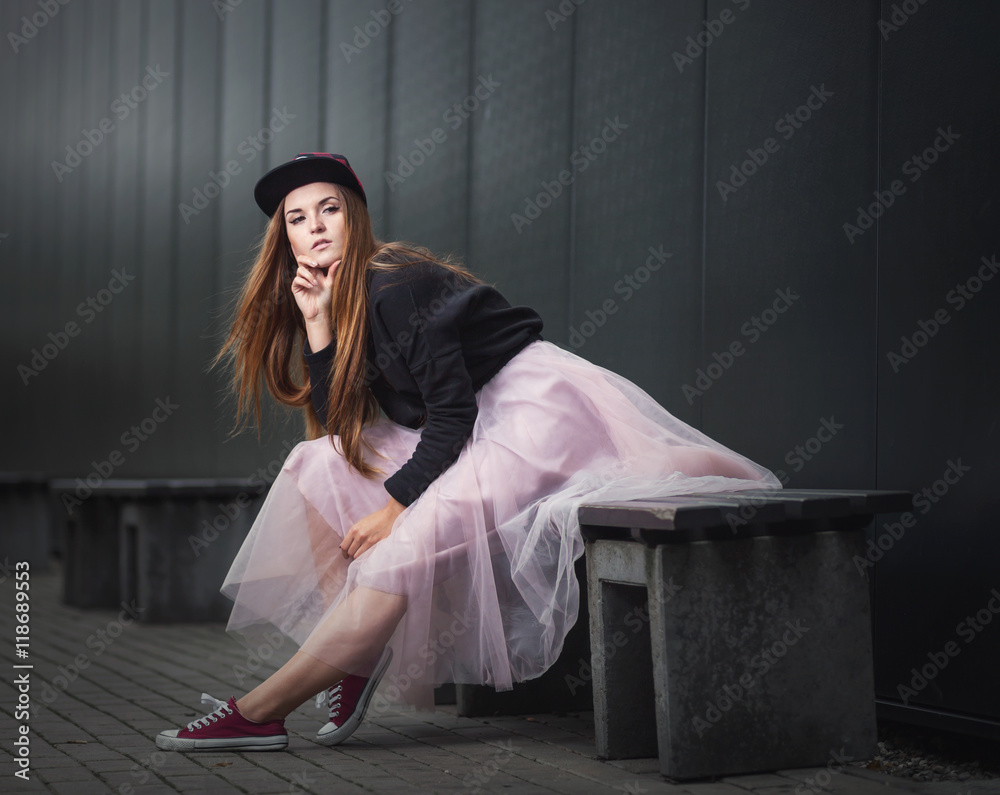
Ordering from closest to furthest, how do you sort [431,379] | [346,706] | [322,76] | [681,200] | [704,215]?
[431,379] → [346,706] → [704,215] → [681,200] → [322,76]

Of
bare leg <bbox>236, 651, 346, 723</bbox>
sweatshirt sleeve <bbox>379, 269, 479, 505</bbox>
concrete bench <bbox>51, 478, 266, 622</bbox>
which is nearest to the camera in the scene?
bare leg <bbox>236, 651, 346, 723</bbox>

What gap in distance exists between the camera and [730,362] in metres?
4.09

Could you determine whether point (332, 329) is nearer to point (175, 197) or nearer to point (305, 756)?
point (305, 756)

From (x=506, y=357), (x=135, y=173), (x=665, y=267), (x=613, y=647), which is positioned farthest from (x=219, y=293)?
(x=613, y=647)

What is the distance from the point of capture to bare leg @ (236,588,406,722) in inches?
120

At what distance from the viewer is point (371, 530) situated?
3238 mm

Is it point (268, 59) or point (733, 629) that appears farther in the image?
point (268, 59)

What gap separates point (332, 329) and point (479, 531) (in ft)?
2.63

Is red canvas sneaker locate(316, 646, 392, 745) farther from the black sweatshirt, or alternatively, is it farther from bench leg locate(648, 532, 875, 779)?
bench leg locate(648, 532, 875, 779)

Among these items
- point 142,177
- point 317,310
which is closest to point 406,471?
point 317,310

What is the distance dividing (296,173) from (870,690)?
7.18ft

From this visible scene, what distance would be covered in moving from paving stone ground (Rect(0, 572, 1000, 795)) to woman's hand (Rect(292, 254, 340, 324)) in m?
1.25

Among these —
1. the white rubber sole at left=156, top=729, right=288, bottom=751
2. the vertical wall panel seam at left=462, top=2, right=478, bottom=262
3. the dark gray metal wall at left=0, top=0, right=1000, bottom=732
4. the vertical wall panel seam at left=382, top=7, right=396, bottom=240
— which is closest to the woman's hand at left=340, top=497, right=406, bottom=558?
the white rubber sole at left=156, top=729, right=288, bottom=751

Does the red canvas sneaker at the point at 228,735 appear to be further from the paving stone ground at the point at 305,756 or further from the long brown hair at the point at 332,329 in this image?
the long brown hair at the point at 332,329
